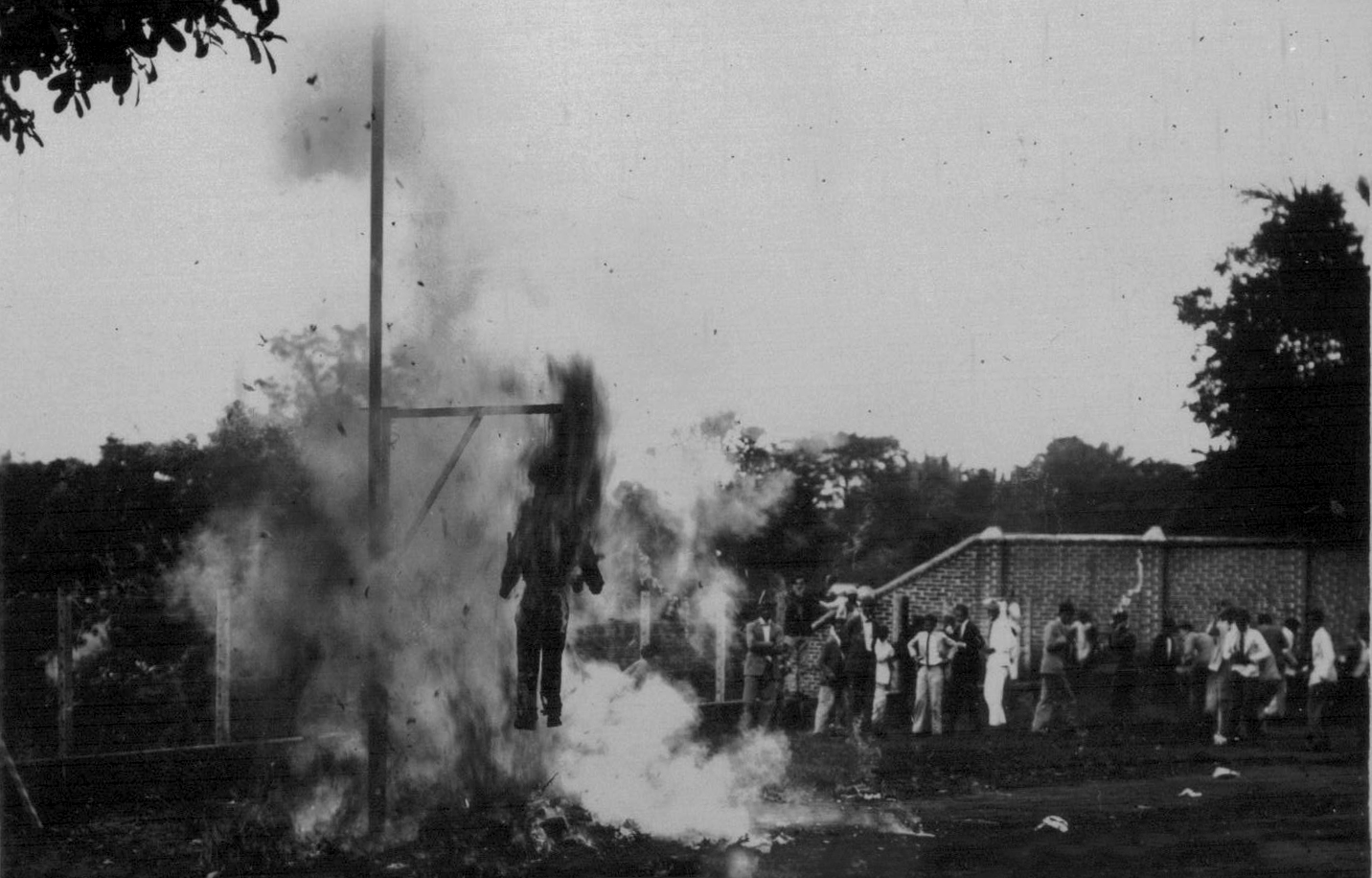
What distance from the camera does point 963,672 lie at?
21.4ft

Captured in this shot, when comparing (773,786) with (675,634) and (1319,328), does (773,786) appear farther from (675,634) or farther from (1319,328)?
(1319,328)

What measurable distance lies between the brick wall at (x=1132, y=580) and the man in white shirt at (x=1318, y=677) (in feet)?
0.20

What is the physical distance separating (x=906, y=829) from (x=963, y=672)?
1.09 m

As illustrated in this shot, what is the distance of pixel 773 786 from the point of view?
5715mm

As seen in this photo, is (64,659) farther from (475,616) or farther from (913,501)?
(913,501)

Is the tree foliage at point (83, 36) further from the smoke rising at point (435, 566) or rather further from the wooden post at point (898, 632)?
the wooden post at point (898, 632)

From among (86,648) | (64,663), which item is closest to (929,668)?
(86,648)

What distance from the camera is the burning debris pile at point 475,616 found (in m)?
5.61

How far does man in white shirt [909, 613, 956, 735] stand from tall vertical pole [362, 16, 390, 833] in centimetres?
283

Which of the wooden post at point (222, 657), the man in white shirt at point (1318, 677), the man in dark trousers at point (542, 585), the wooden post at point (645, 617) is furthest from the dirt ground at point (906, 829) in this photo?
the wooden post at point (645, 617)

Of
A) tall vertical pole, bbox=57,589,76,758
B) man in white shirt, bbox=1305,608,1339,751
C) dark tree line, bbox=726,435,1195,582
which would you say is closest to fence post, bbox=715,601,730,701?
dark tree line, bbox=726,435,1195,582

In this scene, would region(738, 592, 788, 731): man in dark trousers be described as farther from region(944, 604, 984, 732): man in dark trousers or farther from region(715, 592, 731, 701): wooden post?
region(944, 604, 984, 732): man in dark trousers

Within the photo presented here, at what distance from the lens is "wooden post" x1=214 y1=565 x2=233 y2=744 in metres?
5.70

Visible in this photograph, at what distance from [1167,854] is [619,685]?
2807 millimetres
